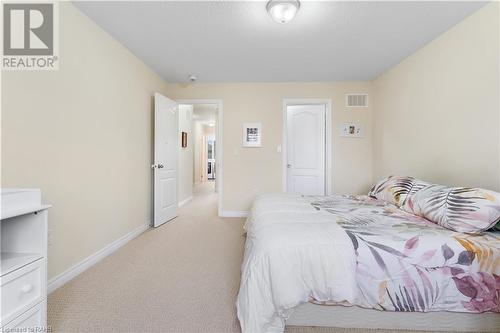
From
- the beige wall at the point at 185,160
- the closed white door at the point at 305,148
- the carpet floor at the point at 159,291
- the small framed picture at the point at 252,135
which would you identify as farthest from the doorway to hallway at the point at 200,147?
the carpet floor at the point at 159,291

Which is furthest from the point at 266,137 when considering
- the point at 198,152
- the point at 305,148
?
the point at 198,152

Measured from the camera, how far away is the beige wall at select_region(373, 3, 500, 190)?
6.07 ft

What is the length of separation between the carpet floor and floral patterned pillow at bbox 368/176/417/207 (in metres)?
1.20

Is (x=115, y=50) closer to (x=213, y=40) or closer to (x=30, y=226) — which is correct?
(x=213, y=40)

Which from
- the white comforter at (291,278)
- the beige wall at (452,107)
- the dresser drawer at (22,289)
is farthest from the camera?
the beige wall at (452,107)

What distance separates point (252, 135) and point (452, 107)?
8.59 feet

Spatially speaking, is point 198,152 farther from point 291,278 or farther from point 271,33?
point 291,278

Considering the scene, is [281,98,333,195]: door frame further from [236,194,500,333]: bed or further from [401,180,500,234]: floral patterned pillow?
[236,194,500,333]: bed

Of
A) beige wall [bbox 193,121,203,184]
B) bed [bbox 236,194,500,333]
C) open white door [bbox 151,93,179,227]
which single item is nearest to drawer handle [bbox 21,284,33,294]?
bed [bbox 236,194,500,333]

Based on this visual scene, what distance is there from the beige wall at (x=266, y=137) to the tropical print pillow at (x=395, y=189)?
1.43 m

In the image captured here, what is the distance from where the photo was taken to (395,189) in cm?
214

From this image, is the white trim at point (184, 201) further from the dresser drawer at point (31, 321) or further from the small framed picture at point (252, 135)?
the dresser drawer at point (31, 321)

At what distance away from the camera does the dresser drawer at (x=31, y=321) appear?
1053mm

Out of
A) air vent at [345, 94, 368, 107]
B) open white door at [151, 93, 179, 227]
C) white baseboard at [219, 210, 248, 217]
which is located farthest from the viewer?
white baseboard at [219, 210, 248, 217]
